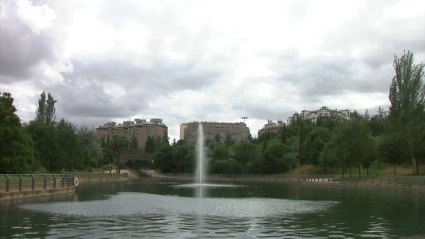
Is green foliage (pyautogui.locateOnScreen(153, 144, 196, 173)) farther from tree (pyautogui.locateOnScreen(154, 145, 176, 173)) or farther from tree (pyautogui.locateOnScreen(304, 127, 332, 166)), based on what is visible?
tree (pyautogui.locateOnScreen(304, 127, 332, 166))

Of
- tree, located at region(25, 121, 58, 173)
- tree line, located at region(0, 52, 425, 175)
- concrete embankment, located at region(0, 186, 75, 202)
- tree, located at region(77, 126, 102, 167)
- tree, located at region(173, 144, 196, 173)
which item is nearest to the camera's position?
concrete embankment, located at region(0, 186, 75, 202)

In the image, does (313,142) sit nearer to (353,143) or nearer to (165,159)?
(353,143)

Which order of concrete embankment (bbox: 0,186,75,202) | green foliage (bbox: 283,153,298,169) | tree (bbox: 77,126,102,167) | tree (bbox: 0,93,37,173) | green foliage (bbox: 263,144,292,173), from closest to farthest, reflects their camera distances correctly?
concrete embankment (bbox: 0,186,75,202) < tree (bbox: 0,93,37,173) < green foliage (bbox: 283,153,298,169) < green foliage (bbox: 263,144,292,173) < tree (bbox: 77,126,102,167)

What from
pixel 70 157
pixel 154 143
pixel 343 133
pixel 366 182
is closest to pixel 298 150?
pixel 343 133

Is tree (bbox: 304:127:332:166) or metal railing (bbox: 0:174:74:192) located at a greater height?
tree (bbox: 304:127:332:166)

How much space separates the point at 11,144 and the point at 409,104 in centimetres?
5740

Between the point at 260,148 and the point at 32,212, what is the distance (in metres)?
107

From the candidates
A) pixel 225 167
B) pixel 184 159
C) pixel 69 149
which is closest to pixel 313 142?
pixel 225 167

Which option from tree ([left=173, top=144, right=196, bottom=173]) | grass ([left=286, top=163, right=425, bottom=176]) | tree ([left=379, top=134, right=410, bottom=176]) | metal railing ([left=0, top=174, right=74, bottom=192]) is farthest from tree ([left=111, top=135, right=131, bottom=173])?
metal railing ([left=0, top=174, right=74, bottom=192])

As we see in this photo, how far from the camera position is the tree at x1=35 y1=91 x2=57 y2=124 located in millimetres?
87250

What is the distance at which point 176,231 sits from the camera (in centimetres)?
1594

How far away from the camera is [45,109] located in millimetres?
87938

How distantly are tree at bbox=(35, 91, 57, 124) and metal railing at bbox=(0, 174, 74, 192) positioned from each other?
51.4 m

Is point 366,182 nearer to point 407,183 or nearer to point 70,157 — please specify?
point 407,183
